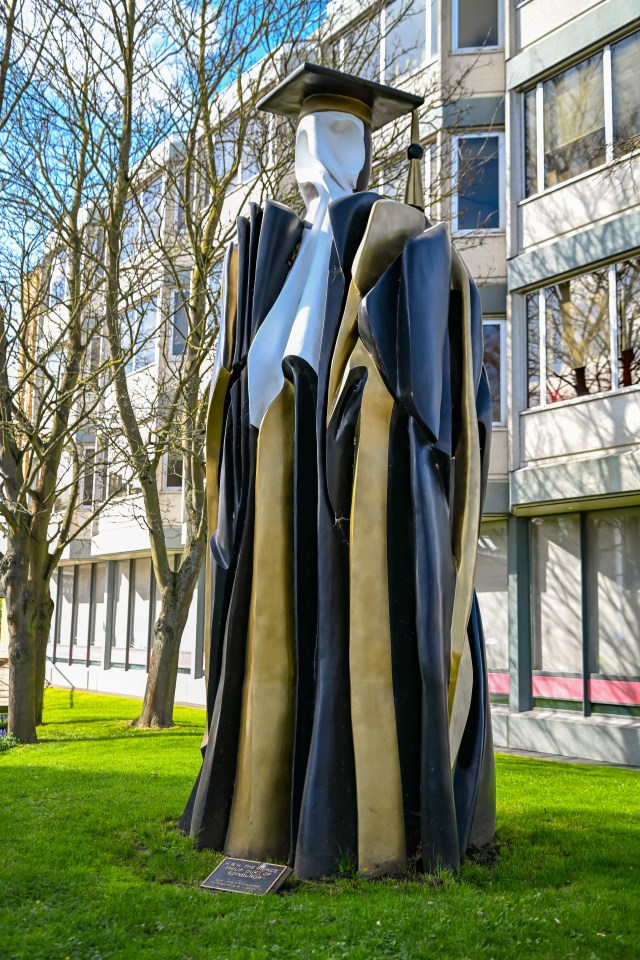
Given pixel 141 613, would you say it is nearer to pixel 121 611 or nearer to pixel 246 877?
pixel 121 611

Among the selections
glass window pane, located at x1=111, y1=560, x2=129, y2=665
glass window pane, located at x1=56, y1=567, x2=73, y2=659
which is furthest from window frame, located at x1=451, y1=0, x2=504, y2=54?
glass window pane, located at x1=56, y1=567, x2=73, y2=659

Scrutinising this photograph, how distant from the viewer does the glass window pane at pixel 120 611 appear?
103ft

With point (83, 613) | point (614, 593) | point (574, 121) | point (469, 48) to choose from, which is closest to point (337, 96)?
point (614, 593)

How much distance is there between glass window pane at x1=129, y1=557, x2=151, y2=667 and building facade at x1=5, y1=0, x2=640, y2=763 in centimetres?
1394

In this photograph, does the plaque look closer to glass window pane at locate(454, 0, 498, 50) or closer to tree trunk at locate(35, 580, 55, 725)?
tree trunk at locate(35, 580, 55, 725)

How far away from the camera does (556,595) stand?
56.3 ft

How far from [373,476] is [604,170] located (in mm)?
12154

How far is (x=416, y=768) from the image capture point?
566 cm

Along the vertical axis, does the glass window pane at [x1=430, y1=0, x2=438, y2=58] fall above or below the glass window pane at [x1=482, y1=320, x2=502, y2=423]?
above

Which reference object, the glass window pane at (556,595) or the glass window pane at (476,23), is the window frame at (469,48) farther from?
the glass window pane at (556,595)

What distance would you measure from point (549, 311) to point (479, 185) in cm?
319

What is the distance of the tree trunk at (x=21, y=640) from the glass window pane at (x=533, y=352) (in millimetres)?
8569

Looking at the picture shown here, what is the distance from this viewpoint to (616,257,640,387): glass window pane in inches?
617

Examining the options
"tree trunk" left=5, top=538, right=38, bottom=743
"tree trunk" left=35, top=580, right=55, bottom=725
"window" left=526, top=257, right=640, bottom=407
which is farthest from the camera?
"tree trunk" left=35, top=580, right=55, bottom=725
